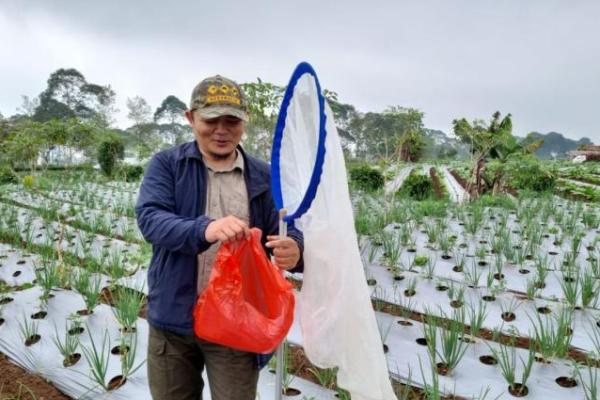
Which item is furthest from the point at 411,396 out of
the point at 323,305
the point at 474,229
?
the point at 474,229

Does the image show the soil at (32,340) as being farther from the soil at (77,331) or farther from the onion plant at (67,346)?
the onion plant at (67,346)

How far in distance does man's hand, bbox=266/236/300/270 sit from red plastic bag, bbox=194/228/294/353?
3cm

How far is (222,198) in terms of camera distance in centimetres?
124

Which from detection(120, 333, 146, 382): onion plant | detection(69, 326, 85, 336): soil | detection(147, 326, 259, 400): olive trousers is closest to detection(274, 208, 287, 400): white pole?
detection(147, 326, 259, 400): olive trousers

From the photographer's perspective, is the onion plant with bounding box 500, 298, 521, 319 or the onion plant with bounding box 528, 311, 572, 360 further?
the onion plant with bounding box 500, 298, 521, 319

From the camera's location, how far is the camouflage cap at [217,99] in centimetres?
111

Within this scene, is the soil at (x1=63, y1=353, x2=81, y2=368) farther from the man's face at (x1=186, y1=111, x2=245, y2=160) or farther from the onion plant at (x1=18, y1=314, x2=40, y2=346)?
the man's face at (x1=186, y1=111, x2=245, y2=160)

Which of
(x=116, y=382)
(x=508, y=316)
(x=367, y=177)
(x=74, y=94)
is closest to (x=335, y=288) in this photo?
(x=116, y=382)

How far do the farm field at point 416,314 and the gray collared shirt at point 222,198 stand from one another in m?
0.87

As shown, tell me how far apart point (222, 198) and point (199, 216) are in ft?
0.37

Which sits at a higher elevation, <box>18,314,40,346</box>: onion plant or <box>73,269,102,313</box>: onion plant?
<box>73,269,102,313</box>: onion plant

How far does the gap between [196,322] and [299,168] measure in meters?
0.49

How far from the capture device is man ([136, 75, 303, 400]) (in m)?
1.13

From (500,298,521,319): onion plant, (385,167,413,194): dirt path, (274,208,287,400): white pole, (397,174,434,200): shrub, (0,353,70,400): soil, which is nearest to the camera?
(274,208,287,400): white pole
